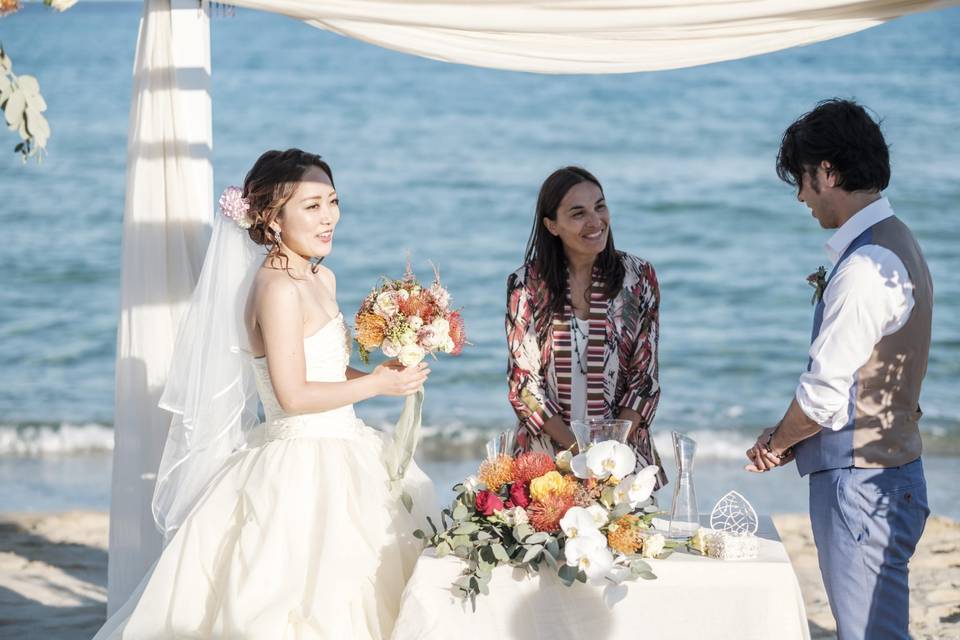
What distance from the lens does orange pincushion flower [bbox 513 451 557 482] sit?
10.2 feet

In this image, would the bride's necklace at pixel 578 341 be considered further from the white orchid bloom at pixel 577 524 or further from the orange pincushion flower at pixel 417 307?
the white orchid bloom at pixel 577 524

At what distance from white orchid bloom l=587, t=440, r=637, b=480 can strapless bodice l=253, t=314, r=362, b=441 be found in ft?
2.98

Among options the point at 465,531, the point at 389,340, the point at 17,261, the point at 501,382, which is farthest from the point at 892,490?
the point at 17,261

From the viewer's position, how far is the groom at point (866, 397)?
2971 millimetres

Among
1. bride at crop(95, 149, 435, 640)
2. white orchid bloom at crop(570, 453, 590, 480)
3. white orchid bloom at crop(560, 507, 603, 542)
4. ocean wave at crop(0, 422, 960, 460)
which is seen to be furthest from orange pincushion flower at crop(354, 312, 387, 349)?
ocean wave at crop(0, 422, 960, 460)

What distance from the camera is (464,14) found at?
401cm

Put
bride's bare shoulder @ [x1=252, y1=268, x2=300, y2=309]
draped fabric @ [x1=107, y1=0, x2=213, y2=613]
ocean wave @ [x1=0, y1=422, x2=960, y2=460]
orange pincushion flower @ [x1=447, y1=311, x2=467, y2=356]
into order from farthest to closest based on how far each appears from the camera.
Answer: ocean wave @ [x1=0, y1=422, x2=960, y2=460] → draped fabric @ [x1=107, y1=0, x2=213, y2=613] → bride's bare shoulder @ [x1=252, y1=268, x2=300, y2=309] → orange pincushion flower @ [x1=447, y1=311, x2=467, y2=356]

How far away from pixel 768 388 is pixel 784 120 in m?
8.82

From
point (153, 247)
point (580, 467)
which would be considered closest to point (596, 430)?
point (580, 467)

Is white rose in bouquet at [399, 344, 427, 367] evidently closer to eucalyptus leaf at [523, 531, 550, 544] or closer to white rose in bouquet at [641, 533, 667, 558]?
eucalyptus leaf at [523, 531, 550, 544]

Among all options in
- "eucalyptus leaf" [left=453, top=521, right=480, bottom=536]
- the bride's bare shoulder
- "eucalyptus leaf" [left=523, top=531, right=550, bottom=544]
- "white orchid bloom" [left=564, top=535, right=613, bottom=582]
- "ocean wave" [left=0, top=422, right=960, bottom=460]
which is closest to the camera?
"white orchid bloom" [left=564, top=535, right=613, bottom=582]

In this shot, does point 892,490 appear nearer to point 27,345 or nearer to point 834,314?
point 834,314

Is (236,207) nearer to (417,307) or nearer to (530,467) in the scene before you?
(417,307)

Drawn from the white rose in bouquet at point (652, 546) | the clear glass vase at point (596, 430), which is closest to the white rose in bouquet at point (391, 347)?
the clear glass vase at point (596, 430)
